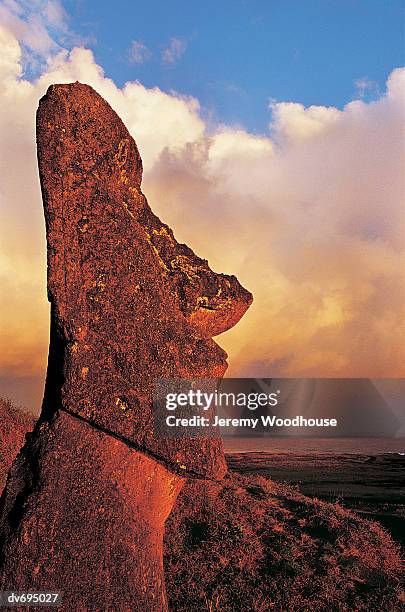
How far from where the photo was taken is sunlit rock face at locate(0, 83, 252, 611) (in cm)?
566

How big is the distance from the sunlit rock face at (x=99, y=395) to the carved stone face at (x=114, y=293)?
11 mm

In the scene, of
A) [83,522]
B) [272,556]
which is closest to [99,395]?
[83,522]

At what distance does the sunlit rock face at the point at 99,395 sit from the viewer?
18.6ft

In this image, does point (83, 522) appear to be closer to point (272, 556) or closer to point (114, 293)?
point (114, 293)

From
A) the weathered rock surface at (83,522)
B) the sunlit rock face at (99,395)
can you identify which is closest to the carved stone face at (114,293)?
the sunlit rock face at (99,395)

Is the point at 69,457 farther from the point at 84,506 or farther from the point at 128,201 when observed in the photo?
the point at 128,201

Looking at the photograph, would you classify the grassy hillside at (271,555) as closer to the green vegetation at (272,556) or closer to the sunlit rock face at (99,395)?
the green vegetation at (272,556)

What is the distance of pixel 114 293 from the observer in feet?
19.6

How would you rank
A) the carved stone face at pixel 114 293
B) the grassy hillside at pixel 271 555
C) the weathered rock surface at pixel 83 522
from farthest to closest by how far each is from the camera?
the grassy hillside at pixel 271 555 < the carved stone face at pixel 114 293 < the weathered rock surface at pixel 83 522

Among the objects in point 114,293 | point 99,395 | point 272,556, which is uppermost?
point 114,293

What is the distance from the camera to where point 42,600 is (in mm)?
5488

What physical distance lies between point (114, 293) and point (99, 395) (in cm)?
97

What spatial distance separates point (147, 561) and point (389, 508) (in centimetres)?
1138

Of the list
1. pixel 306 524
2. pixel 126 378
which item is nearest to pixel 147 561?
pixel 126 378
